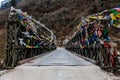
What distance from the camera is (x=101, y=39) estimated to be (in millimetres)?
13781

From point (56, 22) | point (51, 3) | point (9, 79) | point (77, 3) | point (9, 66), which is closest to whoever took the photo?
point (9, 79)

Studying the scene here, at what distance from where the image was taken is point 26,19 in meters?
16.7

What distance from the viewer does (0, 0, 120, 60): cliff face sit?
11626cm

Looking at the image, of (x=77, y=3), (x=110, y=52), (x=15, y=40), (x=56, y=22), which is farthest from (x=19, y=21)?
(x=77, y=3)

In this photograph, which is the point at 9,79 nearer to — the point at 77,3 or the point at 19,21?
the point at 19,21

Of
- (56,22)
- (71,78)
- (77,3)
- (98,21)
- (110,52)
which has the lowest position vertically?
(71,78)

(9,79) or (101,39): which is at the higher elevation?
(101,39)

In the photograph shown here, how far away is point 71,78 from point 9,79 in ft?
7.06

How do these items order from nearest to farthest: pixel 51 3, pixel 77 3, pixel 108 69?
pixel 108 69
pixel 77 3
pixel 51 3

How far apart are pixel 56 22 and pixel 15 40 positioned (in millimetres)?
117309

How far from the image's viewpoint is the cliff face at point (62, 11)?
11626cm

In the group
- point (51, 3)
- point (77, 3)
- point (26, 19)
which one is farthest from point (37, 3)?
point (26, 19)

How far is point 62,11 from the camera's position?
139 meters

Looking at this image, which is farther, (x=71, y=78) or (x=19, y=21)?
(x=19, y=21)
